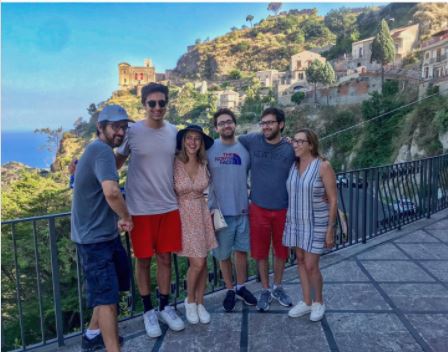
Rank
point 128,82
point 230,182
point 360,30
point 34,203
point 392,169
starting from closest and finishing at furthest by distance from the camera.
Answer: point 230,182
point 392,169
point 34,203
point 360,30
point 128,82

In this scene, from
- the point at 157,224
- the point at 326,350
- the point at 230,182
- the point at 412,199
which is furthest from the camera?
the point at 412,199

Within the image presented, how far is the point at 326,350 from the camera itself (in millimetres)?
2521

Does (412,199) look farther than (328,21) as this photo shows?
No

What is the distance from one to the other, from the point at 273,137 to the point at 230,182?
50 cm

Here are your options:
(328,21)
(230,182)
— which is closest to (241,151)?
(230,182)

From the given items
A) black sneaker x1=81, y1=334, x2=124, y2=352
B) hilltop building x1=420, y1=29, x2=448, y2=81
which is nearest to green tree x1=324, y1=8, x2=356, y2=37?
hilltop building x1=420, y1=29, x2=448, y2=81

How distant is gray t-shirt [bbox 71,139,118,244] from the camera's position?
6.93ft

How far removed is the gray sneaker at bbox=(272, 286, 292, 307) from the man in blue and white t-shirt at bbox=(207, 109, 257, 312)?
407 millimetres

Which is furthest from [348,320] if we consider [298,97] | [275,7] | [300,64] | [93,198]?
[275,7]

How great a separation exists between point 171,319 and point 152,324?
0.48ft

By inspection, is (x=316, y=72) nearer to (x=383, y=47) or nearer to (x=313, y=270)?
(x=383, y=47)

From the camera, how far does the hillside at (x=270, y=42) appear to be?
87.7m

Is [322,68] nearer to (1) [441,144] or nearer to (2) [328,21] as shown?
(1) [441,144]

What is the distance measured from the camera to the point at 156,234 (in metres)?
2.72
